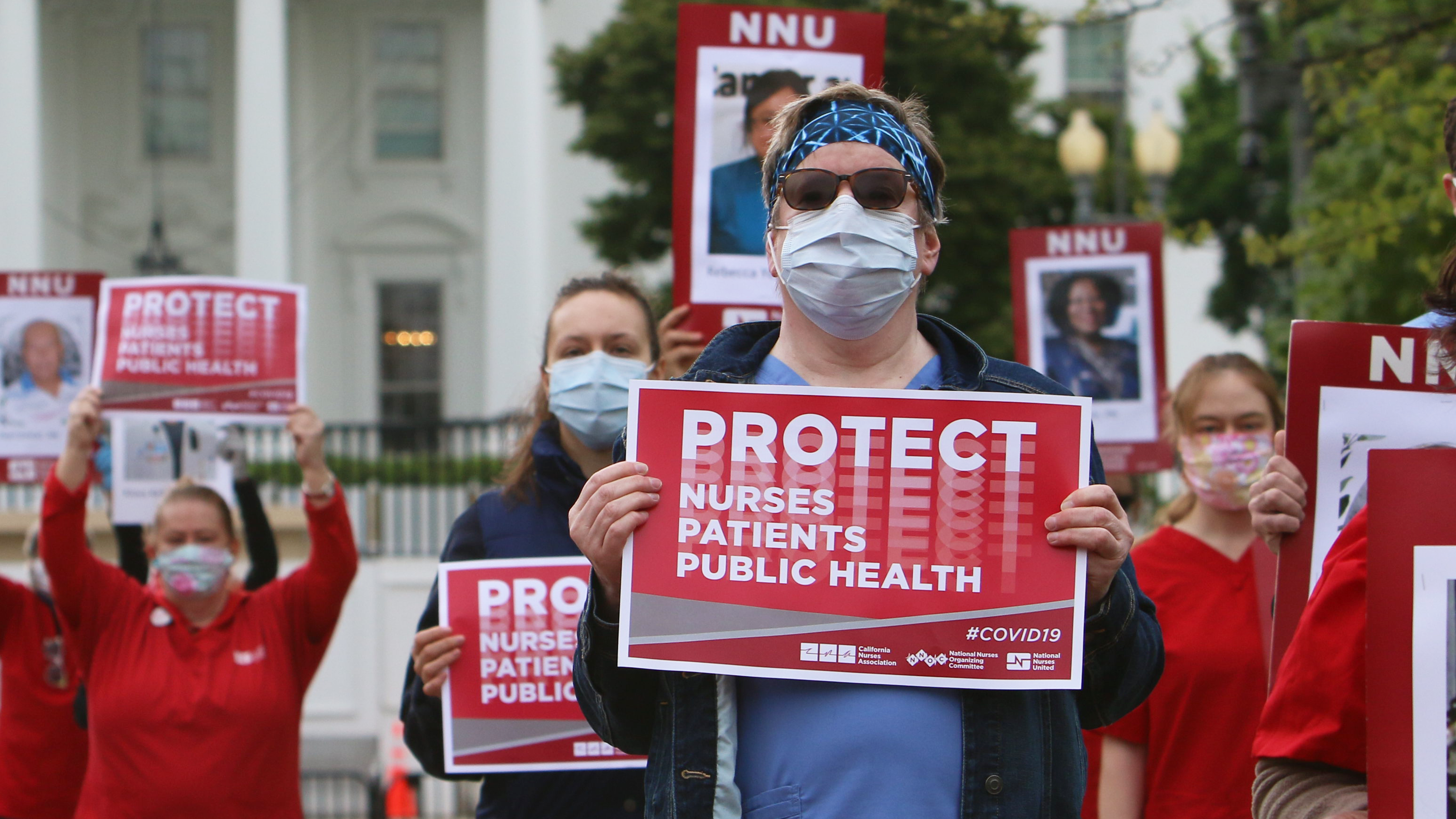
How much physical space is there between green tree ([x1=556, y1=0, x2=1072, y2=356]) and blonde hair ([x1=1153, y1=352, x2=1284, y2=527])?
45.7ft

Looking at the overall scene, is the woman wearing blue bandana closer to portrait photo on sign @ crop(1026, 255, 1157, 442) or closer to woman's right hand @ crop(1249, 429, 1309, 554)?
woman's right hand @ crop(1249, 429, 1309, 554)

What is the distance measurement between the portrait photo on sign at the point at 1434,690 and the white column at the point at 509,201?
69.7 ft

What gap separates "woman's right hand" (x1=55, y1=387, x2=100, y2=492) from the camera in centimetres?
473

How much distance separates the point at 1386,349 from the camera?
111 inches

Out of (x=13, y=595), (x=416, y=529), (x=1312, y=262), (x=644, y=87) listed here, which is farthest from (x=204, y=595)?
(x=644, y=87)

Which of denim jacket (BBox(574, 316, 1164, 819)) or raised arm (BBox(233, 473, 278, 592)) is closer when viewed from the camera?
denim jacket (BBox(574, 316, 1164, 819))

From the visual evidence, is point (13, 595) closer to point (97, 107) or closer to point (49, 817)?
point (49, 817)

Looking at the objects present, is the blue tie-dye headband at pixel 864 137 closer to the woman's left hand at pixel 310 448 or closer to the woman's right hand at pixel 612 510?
the woman's right hand at pixel 612 510

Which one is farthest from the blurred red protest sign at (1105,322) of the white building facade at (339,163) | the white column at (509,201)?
the white building facade at (339,163)

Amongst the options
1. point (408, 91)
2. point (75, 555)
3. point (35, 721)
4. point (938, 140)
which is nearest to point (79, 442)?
point (75, 555)

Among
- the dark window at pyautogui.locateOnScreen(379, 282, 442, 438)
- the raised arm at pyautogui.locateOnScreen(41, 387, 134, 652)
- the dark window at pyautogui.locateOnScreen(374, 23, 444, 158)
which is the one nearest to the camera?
the raised arm at pyautogui.locateOnScreen(41, 387, 134, 652)

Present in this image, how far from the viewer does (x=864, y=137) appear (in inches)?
95.0

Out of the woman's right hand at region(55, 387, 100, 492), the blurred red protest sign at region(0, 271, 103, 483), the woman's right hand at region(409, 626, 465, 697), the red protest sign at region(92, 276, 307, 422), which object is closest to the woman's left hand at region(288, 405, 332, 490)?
the red protest sign at region(92, 276, 307, 422)

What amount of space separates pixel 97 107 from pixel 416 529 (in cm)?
1442
